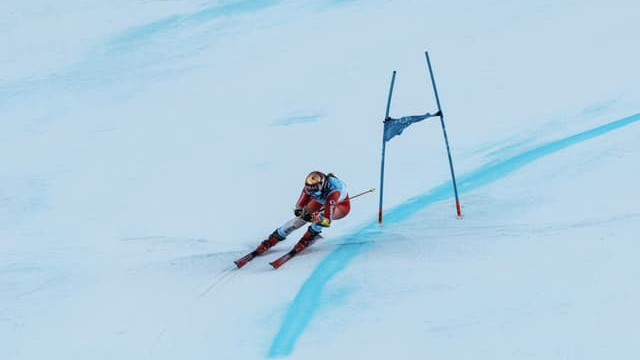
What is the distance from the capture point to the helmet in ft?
35.4

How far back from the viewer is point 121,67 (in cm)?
1961

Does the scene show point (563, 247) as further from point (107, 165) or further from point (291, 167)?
point (107, 165)

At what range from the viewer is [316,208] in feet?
36.9

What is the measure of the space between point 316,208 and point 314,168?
3.26 m

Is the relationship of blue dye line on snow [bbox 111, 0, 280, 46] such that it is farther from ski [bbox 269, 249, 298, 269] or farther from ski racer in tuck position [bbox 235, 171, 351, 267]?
ski [bbox 269, 249, 298, 269]

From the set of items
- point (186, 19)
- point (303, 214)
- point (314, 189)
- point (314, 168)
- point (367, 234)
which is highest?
point (186, 19)

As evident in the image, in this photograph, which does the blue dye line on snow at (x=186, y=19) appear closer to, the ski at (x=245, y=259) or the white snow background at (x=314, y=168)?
the white snow background at (x=314, y=168)

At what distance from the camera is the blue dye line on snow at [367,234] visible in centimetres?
946

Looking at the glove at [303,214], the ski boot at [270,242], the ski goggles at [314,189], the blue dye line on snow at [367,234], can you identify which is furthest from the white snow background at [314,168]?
the ski goggles at [314,189]

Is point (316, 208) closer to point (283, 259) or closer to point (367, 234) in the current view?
point (283, 259)

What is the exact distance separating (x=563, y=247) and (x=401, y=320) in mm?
2237

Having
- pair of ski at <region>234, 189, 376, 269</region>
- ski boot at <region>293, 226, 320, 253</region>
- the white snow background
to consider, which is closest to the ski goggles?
ski boot at <region>293, 226, 320, 253</region>

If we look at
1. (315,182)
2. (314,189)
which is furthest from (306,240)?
(315,182)

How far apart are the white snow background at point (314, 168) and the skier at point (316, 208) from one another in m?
0.23
